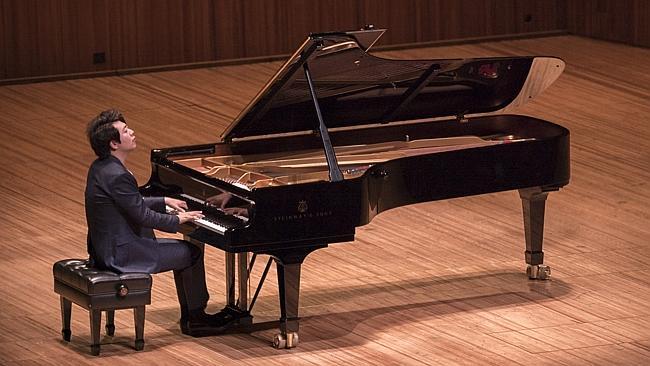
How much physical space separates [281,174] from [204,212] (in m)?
0.54

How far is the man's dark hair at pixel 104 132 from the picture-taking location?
592cm

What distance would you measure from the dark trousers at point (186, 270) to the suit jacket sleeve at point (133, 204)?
0.45 feet

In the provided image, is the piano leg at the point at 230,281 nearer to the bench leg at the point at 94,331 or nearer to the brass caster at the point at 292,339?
the brass caster at the point at 292,339

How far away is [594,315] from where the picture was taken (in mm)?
6551

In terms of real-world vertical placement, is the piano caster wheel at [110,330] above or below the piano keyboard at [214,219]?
below

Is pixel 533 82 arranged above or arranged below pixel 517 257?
above

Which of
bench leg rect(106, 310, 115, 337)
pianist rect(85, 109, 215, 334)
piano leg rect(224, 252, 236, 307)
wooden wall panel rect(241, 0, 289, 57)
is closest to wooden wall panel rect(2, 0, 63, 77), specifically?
wooden wall panel rect(241, 0, 289, 57)

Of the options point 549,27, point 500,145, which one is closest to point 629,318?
point 500,145

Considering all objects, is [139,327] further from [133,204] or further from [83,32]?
[83,32]

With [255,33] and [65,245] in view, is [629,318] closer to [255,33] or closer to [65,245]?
[65,245]

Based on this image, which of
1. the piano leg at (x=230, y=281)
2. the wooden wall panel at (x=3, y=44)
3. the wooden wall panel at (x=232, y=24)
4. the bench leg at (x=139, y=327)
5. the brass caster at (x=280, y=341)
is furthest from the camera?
the wooden wall panel at (x=232, y=24)

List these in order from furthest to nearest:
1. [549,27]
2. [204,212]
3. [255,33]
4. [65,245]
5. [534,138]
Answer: [549,27] < [255,33] < [65,245] < [534,138] < [204,212]

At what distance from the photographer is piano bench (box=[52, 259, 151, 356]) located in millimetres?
5887

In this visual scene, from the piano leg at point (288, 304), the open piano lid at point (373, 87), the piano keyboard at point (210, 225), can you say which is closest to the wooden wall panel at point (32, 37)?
the open piano lid at point (373, 87)
